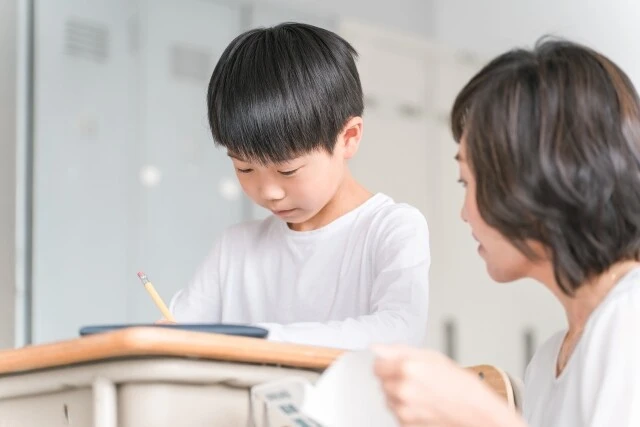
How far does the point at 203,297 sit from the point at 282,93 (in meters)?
0.37

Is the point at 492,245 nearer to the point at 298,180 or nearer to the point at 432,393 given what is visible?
the point at 432,393

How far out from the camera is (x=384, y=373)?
28.3 inches

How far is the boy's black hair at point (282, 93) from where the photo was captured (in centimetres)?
143

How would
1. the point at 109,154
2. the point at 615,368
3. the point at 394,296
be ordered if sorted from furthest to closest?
the point at 109,154 < the point at 394,296 < the point at 615,368

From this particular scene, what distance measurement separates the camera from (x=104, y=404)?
907 millimetres

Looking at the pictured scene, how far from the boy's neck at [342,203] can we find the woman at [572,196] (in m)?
0.64

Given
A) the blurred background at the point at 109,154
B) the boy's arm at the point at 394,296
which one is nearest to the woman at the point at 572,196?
the boy's arm at the point at 394,296

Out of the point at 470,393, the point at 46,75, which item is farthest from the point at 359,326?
the point at 46,75

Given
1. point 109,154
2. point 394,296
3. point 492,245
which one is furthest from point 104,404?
point 109,154

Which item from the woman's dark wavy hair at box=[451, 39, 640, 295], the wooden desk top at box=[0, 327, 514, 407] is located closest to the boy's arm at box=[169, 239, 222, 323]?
the wooden desk top at box=[0, 327, 514, 407]

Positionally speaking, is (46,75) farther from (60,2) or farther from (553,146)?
(553,146)

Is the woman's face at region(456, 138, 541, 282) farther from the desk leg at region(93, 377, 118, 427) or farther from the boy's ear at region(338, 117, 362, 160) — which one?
the boy's ear at region(338, 117, 362, 160)

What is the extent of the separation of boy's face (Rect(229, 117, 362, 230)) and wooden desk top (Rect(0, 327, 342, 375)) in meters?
0.50

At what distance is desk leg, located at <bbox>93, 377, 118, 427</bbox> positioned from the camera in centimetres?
90
